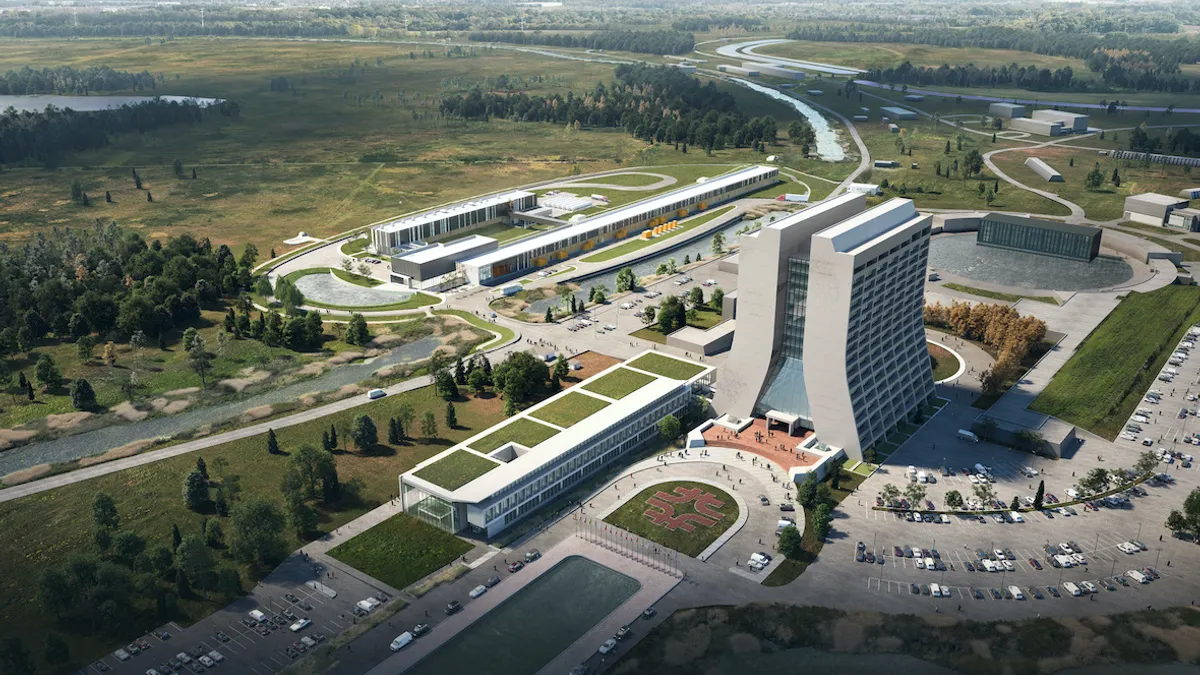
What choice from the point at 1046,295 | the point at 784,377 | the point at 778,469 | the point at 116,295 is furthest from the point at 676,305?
the point at 116,295

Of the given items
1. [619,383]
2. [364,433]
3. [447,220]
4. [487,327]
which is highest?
[447,220]

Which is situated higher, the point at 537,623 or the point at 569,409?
the point at 569,409

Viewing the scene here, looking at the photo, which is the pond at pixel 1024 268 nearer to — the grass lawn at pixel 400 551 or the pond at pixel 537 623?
the pond at pixel 537 623

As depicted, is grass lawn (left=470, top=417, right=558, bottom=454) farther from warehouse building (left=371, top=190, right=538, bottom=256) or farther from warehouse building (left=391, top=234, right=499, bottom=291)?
warehouse building (left=371, top=190, right=538, bottom=256)

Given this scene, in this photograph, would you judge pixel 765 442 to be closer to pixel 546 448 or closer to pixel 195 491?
pixel 546 448

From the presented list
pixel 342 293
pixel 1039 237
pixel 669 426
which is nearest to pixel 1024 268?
pixel 1039 237

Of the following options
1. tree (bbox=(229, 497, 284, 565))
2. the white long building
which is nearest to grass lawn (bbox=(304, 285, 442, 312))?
the white long building

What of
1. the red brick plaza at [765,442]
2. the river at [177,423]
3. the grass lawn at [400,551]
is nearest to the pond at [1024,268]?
the red brick plaza at [765,442]
